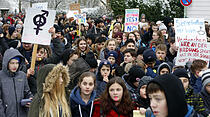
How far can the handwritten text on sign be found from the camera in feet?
26.3

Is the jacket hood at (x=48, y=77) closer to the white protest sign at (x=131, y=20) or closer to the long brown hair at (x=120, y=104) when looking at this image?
the long brown hair at (x=120, y=104)

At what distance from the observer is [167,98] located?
3.01 m

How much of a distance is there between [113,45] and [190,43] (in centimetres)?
260

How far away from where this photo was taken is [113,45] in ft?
33.7

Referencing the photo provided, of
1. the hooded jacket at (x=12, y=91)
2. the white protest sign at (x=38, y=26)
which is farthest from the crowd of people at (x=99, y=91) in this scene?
the white protest sign at (x=38, y=26)

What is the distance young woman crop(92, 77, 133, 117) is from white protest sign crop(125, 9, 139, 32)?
9192 mm

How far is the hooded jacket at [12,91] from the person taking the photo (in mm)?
6047

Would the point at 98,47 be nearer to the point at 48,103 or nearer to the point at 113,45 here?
the point at 113,45

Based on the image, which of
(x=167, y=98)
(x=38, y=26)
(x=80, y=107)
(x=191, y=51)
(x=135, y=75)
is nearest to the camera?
(x=167, y=98)

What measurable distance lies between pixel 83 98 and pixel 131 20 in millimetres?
9908

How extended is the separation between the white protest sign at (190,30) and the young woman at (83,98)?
421 centimetres

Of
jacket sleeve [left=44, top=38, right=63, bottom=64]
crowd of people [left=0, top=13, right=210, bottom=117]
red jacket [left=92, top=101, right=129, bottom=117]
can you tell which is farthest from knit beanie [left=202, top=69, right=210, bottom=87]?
jacket sleeve [left=44, top=38, right=63, bottom=64]

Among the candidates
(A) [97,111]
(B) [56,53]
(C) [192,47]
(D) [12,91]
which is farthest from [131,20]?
(A) [97,111]

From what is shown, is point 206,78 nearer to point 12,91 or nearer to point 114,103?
point 114,103
